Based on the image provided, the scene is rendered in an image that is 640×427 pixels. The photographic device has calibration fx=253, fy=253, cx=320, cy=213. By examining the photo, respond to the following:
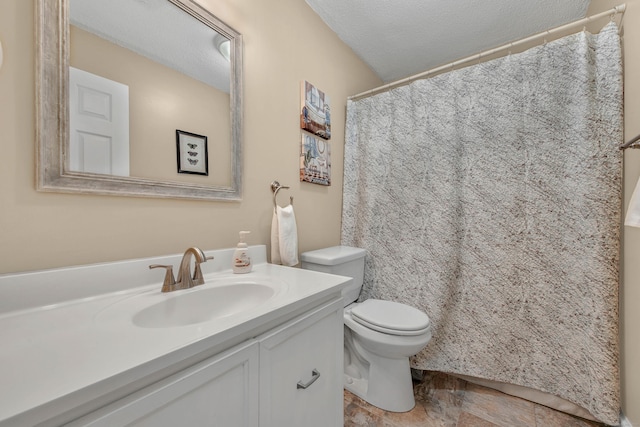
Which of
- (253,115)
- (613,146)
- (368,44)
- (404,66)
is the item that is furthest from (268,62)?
(613,146)

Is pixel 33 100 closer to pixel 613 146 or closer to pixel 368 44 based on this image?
pixel 368 44

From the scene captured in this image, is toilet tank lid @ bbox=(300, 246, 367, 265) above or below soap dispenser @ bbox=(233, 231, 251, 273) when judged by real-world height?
below

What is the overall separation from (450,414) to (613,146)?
1490 millimetres

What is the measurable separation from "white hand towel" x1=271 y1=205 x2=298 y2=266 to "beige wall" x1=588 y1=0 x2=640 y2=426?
1468mm

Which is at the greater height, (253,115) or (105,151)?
(253,115)

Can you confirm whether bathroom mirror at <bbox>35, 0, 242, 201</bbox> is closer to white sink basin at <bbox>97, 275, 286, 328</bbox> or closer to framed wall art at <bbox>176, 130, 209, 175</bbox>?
framed wall art at <bbox>176, 130, 209, 175</bbox>

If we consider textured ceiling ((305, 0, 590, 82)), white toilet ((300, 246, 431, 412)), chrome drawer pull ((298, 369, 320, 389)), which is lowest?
white toilet ((300, 246, 431, 412))

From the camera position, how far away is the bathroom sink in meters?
0.75

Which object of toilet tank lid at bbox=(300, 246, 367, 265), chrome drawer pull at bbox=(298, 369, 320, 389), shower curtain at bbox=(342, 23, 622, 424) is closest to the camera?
chrome drawer pull at bbox=(298, 369, 320, 389)

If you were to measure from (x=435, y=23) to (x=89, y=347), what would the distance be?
232cm

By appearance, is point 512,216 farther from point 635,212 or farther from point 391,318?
point 391,318

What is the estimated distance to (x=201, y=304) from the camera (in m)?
0.88

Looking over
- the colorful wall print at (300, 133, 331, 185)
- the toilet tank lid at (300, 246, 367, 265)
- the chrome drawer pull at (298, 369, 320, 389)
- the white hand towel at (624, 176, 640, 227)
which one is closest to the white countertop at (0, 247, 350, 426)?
the chrome drawer pull at (298, 369, 320, 389)

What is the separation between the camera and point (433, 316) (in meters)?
1.55
